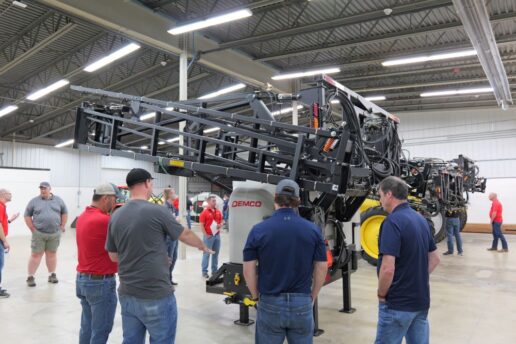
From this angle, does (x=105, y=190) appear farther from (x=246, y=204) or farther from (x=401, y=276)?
(x=401, y=276)

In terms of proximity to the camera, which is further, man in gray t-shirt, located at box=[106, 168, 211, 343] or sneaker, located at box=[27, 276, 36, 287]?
sneaker, located at box=[27, 276, 36, 287]

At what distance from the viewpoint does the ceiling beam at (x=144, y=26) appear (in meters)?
8.17

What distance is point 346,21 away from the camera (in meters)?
9.58

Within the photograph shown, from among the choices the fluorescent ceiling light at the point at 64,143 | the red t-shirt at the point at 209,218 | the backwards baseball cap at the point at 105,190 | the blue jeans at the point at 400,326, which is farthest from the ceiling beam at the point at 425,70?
the fluorescent ceiling light at the point at 64,143

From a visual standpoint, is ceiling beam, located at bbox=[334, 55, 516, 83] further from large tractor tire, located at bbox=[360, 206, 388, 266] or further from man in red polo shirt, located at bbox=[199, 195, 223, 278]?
man in red polo shirt, located at bbox=[199, 195, 223, 278]

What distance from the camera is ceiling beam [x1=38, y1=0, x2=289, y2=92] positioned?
817cm

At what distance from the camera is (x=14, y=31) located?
1051 centimetres

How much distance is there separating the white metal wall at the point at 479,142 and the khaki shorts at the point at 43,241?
16.9 m

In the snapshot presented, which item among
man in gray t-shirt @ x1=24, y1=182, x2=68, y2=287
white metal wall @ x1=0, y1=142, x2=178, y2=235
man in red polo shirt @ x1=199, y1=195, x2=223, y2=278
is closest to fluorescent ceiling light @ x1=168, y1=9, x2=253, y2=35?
man in red polo shirt @ x1=199, y1=195, x2=223, y2=278

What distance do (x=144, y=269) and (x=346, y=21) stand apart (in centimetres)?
857

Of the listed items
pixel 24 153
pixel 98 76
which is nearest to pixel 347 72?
pixel 98 76

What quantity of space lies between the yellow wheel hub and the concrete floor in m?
0.48

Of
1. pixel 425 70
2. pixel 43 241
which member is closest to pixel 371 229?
pixel 43 241

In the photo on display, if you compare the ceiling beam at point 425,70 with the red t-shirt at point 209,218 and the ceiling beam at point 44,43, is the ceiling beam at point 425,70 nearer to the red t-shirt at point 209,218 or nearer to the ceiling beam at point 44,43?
the red t-shirt at point 209,218
